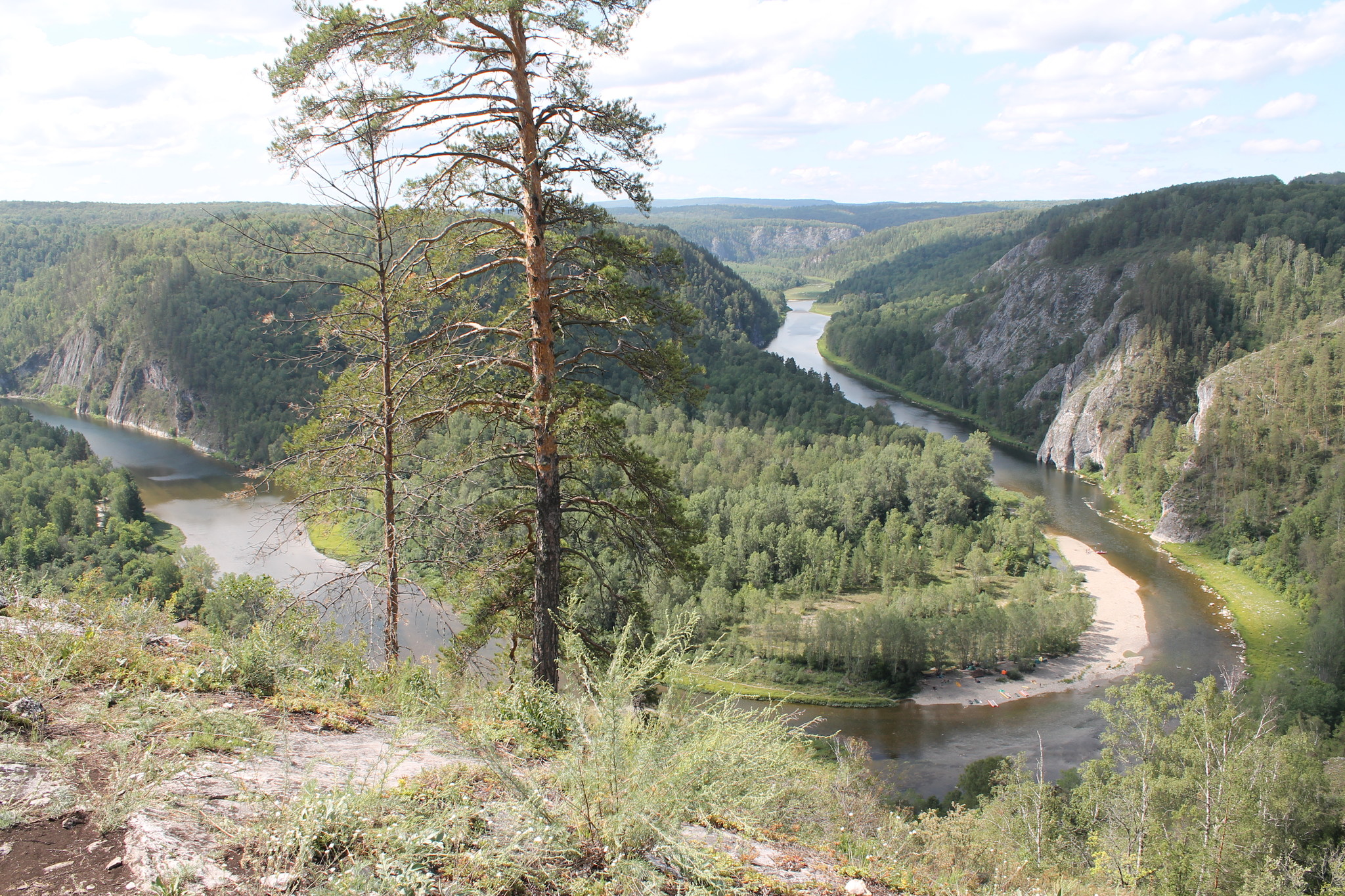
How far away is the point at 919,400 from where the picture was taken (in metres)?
102

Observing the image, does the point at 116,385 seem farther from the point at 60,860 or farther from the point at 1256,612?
the point at 1256,612

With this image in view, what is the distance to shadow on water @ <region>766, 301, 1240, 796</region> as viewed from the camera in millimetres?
28703

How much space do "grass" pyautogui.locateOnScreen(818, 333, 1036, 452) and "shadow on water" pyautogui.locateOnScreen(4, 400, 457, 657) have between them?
6675cm

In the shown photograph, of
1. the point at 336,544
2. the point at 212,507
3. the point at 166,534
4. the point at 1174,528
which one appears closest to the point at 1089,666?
the point at 1174,528

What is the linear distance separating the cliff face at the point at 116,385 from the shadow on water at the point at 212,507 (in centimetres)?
189

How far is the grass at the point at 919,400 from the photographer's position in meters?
85.8

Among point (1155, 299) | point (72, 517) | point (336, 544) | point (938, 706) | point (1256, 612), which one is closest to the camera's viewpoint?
point (938, 706)

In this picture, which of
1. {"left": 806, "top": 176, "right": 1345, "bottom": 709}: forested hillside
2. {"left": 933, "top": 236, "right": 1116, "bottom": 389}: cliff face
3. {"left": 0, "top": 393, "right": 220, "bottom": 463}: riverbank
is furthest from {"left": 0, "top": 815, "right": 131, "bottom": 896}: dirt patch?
{"left": 933, "top": 236, "right": 1116, "bottom": 389}: cliff face

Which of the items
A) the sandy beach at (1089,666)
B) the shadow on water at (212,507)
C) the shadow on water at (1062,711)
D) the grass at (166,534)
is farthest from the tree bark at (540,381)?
the grass at (166,534)

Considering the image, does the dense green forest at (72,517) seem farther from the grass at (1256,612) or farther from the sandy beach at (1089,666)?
the grass at (1256,612)

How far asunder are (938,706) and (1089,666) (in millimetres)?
8724

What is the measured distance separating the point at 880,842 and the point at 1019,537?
47061 millimetres

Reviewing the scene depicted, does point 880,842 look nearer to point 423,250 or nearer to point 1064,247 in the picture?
point 423,250

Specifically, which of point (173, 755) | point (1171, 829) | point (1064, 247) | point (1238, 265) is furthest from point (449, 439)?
point (1064, 247)
